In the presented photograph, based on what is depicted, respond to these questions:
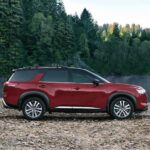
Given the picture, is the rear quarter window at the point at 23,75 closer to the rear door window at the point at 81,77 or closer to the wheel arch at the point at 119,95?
the rear door window at the point at 81,77

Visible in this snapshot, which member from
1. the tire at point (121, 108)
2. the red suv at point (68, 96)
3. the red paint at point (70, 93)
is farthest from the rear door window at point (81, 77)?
the tire at point (121, 108)

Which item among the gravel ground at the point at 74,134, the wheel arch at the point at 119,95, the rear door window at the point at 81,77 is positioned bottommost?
the gravel ground at the point at 74,134

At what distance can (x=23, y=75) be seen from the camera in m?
16.3

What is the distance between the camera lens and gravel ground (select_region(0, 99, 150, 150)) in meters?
11.1

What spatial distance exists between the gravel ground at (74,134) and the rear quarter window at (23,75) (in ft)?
4.19

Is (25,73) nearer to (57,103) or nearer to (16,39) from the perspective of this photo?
(57,103)

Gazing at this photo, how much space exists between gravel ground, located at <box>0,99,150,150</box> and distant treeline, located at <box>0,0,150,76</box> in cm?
6715

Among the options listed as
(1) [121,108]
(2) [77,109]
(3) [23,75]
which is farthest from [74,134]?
(3) [23,75]

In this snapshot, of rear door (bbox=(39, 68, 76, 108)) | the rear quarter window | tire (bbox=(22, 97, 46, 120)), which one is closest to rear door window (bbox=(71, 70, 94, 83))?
rear door (bbox=(39, 68, 76, 108))

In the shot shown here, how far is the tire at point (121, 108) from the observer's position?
16.1 meters

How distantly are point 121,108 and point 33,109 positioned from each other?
2.79 meters

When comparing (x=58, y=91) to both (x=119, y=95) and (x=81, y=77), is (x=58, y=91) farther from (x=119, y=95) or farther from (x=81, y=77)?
(x=119, y=95)

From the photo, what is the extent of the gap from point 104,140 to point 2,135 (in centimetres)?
252

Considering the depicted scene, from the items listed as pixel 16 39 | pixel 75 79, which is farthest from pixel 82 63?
pixel 75 79
